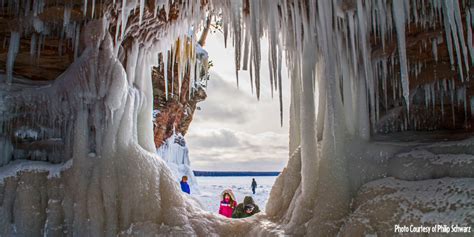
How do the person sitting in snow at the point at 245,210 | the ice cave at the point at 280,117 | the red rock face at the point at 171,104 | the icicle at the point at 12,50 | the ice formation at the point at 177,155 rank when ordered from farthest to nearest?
the ice formation at the point at 177,155 < the red rock face at the point at 171,104 < the person sitting in snow at the point at 245,210 < the icicle at the point at 12,50 < the ice cave at the point at 280,117

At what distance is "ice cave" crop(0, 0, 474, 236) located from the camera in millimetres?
3254

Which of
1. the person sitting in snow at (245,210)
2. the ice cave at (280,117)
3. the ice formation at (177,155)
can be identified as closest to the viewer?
the ice cave at (280,117)

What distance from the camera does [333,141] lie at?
12.1ft

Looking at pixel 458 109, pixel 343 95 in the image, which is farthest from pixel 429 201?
pixel 458 109

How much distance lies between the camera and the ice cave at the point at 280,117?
325 cm

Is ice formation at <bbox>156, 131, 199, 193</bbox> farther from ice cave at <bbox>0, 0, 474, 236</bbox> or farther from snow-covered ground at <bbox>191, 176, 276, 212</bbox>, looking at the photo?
ice cave at <bbox>0, 0, 474, 236</bbox>

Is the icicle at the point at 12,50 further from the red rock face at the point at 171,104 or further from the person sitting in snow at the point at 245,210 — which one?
the person sitting in snow at the point at 245,210

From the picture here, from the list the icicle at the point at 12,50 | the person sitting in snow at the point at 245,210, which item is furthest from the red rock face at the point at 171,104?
the person sitting in snow at the point at 245,210

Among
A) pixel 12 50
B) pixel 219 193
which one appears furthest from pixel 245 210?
pixel 219 193

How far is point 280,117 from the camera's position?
12.7ft

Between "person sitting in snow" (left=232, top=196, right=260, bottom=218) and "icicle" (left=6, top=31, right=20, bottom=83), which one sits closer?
"icicle" (left=6, top=31, right=20, bottom=83)

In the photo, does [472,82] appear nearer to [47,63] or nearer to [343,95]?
[343,95]

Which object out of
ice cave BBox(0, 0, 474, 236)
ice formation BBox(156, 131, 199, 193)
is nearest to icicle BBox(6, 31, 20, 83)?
ice cave BBox(0, 0, 474, 236)

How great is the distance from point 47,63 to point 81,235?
9.54ft
